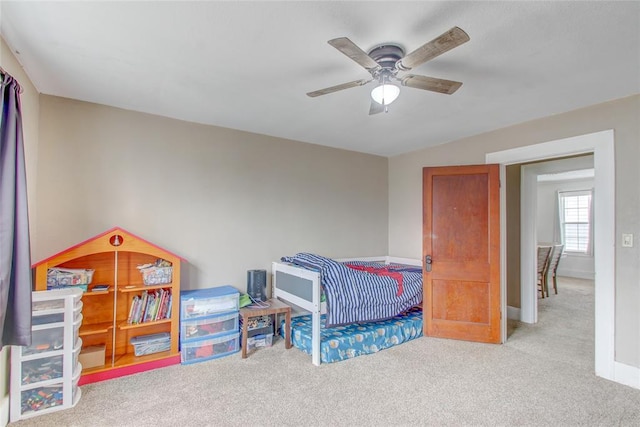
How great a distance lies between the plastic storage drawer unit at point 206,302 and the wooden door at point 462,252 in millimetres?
2128

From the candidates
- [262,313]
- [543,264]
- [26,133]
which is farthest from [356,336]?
[543,264]

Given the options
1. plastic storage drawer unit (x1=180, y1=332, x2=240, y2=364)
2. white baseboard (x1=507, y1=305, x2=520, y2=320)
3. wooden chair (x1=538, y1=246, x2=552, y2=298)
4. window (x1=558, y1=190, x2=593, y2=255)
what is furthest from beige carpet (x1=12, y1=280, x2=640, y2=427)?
window (x1=558, y1=190, x2=593, y2=255)

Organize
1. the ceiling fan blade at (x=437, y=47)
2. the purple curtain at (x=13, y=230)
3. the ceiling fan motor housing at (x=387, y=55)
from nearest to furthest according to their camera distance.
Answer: the ceiling fan blade at (x=437, y=47), the purple curtain at (x=13, y=230), the ceiling fan motor housing at (x=387, y=55)

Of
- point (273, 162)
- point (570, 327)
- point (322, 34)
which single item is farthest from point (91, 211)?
point (570, 327)

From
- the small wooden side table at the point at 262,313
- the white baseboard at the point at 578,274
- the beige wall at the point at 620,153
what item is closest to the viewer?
the beige wall at the point at 620,153

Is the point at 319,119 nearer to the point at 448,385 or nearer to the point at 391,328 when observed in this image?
the point at 391,328

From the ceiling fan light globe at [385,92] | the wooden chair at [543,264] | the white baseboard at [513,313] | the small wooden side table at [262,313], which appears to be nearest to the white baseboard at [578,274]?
the wooden chair at [543,264]

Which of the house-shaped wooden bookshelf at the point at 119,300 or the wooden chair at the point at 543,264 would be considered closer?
the house-shaped wooden bookshelf at the point at 119,300

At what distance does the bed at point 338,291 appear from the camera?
293 cm

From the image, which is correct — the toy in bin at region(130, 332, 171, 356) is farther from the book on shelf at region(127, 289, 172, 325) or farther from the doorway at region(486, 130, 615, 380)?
the doorway at region(486, 130, 615, 380)

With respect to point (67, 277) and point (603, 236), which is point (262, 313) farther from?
point (603, 236)

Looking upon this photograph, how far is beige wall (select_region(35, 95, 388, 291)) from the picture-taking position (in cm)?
275

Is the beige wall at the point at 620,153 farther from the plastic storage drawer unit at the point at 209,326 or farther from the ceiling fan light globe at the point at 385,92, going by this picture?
the plastic storage drawer unit at the point at 209,326

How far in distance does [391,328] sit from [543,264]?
148 inches
